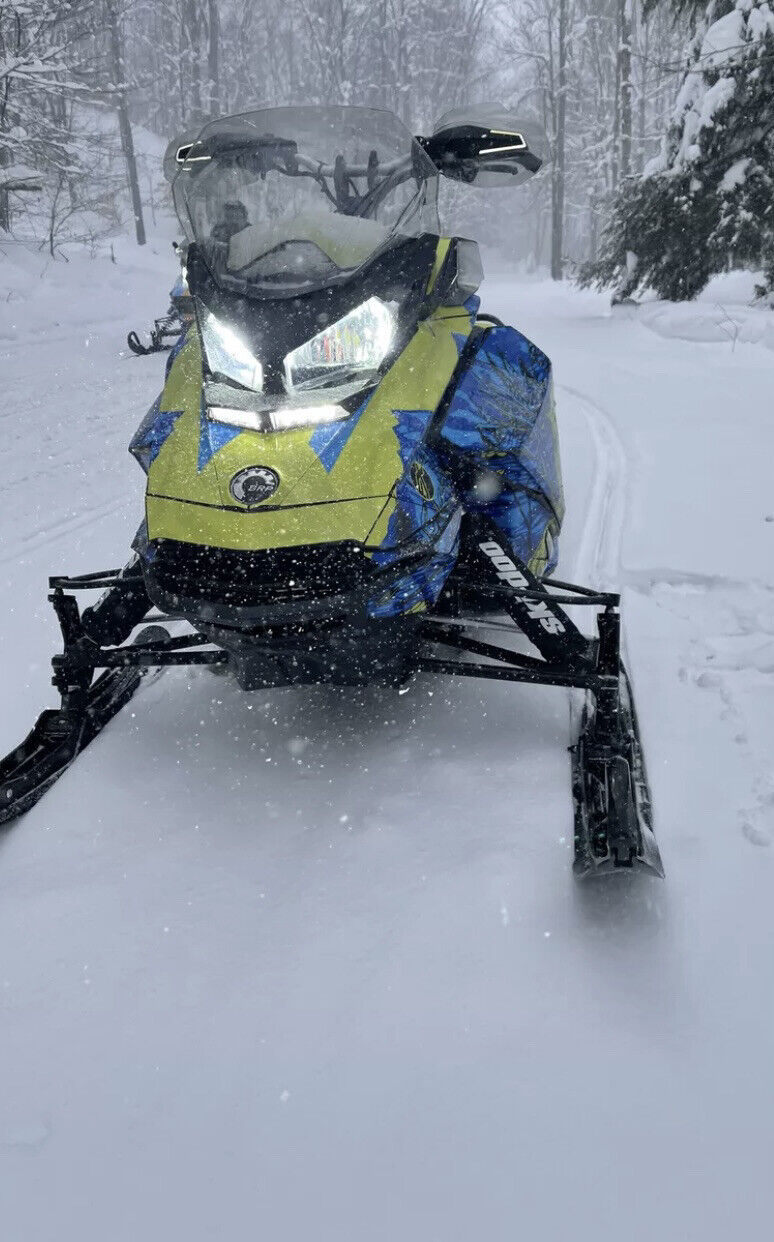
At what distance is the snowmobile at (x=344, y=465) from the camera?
247 cm

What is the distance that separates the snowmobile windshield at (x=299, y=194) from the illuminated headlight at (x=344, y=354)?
0.49 ft

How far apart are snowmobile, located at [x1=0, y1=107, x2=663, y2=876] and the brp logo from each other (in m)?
0.01

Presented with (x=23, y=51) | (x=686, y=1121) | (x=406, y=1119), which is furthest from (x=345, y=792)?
(x=23, y=51)

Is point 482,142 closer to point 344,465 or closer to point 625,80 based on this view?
point 344,465

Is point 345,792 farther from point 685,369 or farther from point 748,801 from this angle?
point 685,369

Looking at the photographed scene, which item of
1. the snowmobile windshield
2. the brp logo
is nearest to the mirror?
the snowmobile windshield

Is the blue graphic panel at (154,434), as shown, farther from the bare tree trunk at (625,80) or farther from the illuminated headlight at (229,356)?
the bare tree trunk at (625,80)

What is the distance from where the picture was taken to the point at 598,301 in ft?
75.9

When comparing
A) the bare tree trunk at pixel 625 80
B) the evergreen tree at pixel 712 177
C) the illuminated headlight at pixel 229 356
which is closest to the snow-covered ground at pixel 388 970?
the illuminated headlight at pixel 229 356

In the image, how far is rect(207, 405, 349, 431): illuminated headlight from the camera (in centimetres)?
262

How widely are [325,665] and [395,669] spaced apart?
0.71ft

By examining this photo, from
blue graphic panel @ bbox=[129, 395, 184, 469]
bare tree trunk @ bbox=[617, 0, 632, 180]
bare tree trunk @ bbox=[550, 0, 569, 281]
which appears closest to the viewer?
blue graphic panel @ bbox=[129, 395, 184, 469]

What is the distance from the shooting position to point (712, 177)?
39.2 feet

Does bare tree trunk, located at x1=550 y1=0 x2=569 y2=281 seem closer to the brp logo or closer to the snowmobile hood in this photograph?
the snowmobile hood
